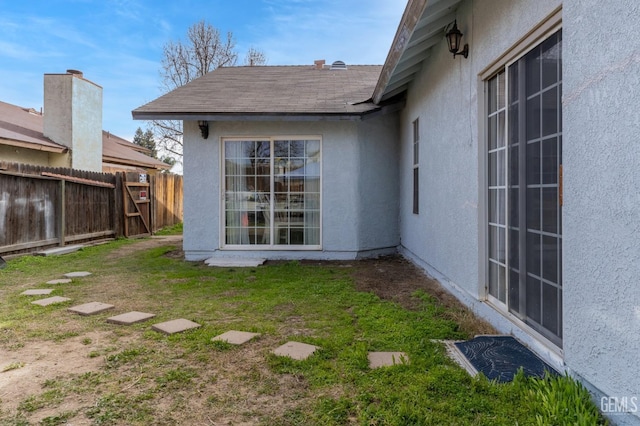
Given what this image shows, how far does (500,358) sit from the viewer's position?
3.04 metres

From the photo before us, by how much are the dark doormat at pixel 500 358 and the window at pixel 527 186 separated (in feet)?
0.72

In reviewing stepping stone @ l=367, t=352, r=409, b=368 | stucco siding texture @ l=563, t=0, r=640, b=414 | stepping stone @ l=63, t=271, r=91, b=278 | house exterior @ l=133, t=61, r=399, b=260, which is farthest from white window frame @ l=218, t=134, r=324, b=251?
stucco siding texture @ l=563, t=0, r=640, b=414

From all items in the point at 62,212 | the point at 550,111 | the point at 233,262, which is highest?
the point at 550,111

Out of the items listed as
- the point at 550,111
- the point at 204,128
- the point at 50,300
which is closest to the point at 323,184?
the point at 204,128

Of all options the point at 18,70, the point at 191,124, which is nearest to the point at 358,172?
the point at 191,124

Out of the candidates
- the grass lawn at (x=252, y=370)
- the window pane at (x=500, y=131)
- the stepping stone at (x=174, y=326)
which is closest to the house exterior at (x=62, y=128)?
the grass lawn at (x=252, y=370)

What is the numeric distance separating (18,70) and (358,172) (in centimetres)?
2254

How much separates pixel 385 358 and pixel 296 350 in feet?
2.51

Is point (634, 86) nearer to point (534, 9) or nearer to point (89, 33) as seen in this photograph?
point (534, 9)

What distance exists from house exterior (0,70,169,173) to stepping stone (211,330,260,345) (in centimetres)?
1207

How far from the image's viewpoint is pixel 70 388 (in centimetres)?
279

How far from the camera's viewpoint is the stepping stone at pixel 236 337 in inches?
144

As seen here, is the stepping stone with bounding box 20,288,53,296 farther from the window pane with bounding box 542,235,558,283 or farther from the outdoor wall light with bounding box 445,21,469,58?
the outdoor wall light with bounding box 445,21,469,58

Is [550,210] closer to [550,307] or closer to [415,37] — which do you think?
[550,307]
